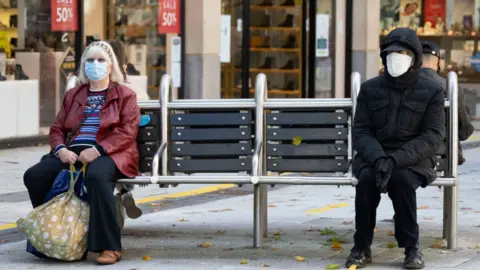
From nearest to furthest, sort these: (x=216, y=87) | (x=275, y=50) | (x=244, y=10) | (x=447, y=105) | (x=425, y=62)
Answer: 1. (x=447, y=105)
2. (x=425, y=62)
3. (x=216, y=87)
4. (x=244, y=10)
5. (x=275, y=50)

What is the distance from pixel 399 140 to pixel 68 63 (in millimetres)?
9068

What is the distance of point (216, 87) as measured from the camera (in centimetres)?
1781

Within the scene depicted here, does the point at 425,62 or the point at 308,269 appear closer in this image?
the point at 308,269

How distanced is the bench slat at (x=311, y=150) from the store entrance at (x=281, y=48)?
10813mm

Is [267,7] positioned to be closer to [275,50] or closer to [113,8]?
[275,50]

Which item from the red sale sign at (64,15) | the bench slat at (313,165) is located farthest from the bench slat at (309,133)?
the red sale sign at (64,15)

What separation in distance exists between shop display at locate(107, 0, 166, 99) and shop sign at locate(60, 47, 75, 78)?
1.03 metres

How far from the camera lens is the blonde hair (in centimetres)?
787

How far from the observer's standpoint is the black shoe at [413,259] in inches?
288

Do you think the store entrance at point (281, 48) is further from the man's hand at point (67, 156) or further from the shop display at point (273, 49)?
the man's hand at point (67, 156)

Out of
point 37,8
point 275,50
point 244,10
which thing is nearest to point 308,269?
point 37,8

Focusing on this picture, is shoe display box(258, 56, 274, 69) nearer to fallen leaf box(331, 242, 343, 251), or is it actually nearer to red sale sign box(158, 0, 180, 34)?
red sale sign box(158, 0, 180, 34)

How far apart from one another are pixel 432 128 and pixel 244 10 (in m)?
11.8

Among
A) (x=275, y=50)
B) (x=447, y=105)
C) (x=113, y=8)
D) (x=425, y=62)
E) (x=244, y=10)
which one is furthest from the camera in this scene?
(x=275, y=50)
